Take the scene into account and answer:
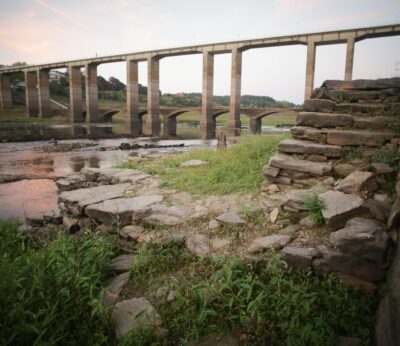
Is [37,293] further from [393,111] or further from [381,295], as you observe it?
[393,111]

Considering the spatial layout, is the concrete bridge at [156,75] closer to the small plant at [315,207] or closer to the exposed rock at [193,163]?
the exposed rock at [193,163]

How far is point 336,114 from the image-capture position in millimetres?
4066

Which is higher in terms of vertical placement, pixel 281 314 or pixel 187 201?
pixel 187 201

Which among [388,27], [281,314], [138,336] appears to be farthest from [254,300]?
[388,27]

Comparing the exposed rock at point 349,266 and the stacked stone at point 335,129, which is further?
the stacked stone at point 335,129

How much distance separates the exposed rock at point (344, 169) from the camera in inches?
137

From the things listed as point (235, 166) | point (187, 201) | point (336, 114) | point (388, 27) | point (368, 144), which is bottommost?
point (187, 201)

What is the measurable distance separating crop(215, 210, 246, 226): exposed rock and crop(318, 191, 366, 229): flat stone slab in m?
0.81

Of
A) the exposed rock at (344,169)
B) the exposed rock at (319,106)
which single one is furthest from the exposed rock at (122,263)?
the exposed rock at (319,106)

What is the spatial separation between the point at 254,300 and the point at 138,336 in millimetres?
855

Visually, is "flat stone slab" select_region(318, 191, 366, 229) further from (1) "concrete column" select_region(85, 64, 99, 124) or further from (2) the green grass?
(1) "concrete column" select_region(85, 64, 99, 124)

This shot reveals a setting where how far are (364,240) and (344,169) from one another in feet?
5.02

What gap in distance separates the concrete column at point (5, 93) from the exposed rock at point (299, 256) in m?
57.0

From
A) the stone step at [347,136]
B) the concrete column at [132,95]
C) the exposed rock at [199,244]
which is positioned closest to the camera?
the exposed rock at [199,244]
